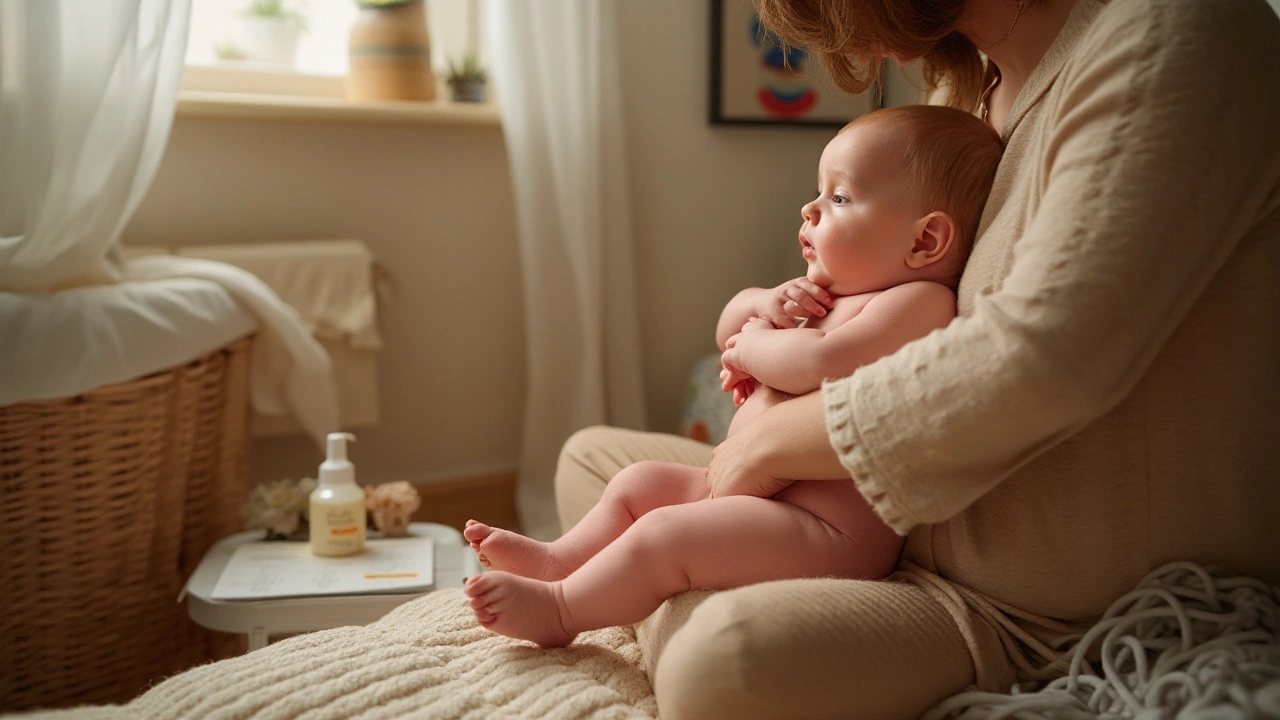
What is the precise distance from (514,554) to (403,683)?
7.0 inches

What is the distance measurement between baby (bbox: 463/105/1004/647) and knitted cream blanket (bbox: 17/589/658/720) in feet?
0.13

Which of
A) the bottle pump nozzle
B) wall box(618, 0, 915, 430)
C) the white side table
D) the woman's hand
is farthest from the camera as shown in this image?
wall box(618, 0, 915, 430)

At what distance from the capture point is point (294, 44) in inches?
80.1

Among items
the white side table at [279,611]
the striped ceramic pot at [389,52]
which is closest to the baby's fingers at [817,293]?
the white side table at [279,611]

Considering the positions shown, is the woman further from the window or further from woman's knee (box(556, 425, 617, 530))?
the window

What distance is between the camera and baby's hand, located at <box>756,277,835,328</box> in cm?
103

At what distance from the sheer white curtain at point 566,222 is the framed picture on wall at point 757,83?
0.96 ft

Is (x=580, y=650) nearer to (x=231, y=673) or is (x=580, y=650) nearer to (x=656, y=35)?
(x=231, y=673)

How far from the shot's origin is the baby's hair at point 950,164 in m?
0.97

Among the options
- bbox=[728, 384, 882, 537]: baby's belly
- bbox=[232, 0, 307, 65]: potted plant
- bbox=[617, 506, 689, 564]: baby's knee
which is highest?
bbox=[232, 0, 307, 65]: potted plant

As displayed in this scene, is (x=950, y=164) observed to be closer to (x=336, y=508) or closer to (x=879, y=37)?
(x=879, y=37)

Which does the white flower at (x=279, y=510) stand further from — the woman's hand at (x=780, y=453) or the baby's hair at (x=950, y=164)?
the baby's hair at (x=950, y=164)

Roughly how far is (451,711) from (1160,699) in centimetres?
55

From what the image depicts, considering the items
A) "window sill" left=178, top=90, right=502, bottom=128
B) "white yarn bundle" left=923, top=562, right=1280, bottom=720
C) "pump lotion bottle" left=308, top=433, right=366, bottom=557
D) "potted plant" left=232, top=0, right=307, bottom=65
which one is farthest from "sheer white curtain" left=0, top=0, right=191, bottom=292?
"white yarn bundle" left=923, top=562, right=1280, bottom=720
